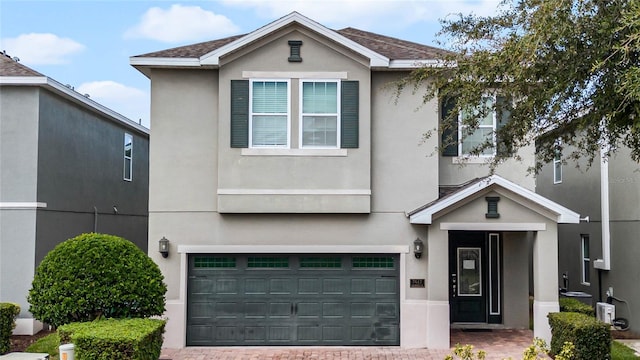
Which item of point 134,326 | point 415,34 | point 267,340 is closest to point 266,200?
point 267,340

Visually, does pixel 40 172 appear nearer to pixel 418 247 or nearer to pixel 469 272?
pixel 418 247

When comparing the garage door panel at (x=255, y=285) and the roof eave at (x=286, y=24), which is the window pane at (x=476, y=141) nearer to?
the roof eave at (x=286, y=24)

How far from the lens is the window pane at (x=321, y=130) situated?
42.6 feet

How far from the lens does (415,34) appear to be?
1562 cm

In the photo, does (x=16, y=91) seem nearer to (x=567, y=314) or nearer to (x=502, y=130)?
(x=502, y=130)

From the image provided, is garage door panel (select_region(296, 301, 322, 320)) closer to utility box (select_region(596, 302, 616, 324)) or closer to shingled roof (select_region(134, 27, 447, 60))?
shingled roof (select_region(134, 27, 447, 60))

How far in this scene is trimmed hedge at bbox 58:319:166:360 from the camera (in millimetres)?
8992

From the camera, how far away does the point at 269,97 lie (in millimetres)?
13016

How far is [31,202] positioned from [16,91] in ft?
9.11

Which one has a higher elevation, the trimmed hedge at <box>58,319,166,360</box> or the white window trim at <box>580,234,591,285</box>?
the white window trim at <box>580,234,591,285</box>

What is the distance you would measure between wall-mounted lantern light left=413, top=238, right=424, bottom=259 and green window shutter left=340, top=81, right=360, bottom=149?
100 inches

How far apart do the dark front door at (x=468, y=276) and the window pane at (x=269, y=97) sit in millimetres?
5557

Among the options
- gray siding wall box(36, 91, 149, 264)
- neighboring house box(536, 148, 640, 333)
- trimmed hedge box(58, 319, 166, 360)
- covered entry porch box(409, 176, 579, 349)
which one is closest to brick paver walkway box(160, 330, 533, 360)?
covered entry porch box(409, 176, 579, 349)

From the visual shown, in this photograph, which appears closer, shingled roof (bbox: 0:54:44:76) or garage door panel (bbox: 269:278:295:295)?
garage door panel (bbox: 269:278:295:295)
